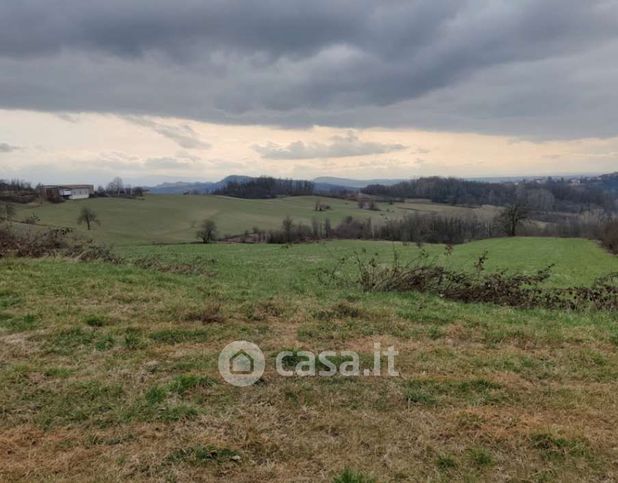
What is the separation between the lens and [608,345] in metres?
6.43

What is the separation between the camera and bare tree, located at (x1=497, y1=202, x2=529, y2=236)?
215ft

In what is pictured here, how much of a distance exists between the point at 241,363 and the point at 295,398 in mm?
1026

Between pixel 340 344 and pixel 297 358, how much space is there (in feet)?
3.21

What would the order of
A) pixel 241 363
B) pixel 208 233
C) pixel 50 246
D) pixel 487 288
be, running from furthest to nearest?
pixel 208 233
pixel 50 246
pixel 487 288
pixel 241 363

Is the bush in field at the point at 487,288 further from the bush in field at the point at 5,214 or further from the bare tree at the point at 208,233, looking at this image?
the bare tree at the point at 208,233

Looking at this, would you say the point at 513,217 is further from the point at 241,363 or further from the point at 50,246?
the point at 241,363

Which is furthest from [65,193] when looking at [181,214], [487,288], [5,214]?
[487,288]

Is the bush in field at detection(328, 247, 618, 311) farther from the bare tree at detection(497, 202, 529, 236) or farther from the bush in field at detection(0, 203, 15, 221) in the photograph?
the bare tree at detection(497, 202, 529, 236)

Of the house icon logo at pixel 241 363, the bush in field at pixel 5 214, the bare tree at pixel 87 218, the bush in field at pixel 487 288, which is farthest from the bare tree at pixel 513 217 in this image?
the house icon logo at pixel 241 363

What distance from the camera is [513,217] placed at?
65938 mm

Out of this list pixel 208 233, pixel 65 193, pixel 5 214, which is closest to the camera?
pixel 5 214

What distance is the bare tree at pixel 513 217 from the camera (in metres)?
65.4

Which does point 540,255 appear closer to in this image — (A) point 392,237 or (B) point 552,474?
(A) point 392,237

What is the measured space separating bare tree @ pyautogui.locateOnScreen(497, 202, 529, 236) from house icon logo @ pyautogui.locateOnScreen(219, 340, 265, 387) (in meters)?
67.7
